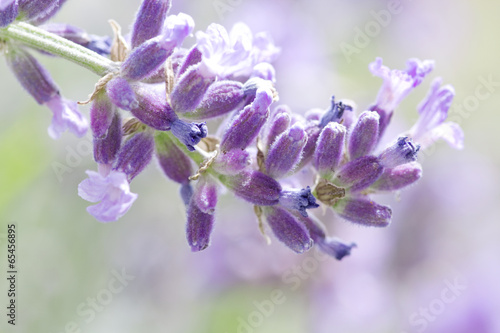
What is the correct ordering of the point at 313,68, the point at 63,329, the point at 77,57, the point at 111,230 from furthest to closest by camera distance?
the point at 313,68, the point at 111,230, the point at 63,329, the point at 77,57

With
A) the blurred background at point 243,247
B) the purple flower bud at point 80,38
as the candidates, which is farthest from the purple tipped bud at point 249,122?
the blurred background at point 243,247

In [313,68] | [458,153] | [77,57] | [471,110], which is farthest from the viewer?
[471,110]

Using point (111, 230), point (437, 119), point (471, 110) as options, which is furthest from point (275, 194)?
point (471, 110)

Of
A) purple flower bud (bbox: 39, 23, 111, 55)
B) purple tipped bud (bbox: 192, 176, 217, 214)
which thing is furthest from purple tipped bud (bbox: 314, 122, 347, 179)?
purple flower bud (bbox: 39, 23, 111, 55)

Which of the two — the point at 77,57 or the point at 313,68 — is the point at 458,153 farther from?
the point at 77,57

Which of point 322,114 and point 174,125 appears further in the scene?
point 322,114

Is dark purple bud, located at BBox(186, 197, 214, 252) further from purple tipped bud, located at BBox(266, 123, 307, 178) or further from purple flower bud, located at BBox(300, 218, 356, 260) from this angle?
purple flower bud, located at BBox(300, 218, 356, 260)

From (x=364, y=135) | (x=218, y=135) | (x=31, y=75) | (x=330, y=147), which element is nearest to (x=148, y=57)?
(x=218, y=135)
